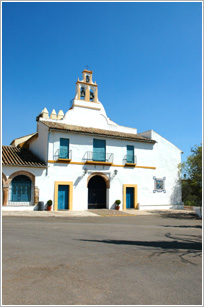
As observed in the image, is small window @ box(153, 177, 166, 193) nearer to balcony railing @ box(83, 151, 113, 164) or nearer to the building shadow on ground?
balcony railing @ box(83, 151, 113, 164)

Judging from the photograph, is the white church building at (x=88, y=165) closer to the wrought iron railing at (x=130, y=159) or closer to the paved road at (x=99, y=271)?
the wrought iron railing at (x=130, y=159)

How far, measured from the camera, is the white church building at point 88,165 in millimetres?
19547

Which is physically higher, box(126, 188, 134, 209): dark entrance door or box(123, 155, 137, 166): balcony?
box(123, 155, 137, 166): balcony

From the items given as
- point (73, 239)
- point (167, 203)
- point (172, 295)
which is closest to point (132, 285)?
point (172, 295)

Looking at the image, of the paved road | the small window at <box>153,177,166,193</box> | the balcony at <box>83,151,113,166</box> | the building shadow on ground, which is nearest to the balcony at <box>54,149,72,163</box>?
the balcony at <box>83,151,113,166</box>

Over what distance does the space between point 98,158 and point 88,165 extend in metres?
1.11

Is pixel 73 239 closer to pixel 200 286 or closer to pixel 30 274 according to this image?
pixel 30 274

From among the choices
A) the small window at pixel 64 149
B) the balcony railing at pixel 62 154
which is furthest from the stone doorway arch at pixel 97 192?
the small window at pixel 64 149

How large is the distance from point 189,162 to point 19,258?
18218 mm

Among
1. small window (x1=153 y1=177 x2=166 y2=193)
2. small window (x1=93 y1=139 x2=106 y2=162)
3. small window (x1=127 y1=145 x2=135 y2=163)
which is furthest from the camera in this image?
small window (x1=153 y1=177 x2=166 y2=193)

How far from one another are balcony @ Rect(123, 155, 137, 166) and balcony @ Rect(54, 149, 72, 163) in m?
5.31

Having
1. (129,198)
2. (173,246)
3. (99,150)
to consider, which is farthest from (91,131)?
(173,246)

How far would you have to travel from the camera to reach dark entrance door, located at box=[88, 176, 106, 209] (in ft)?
74.4

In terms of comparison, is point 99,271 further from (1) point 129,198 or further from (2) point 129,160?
(2) point 129,160
